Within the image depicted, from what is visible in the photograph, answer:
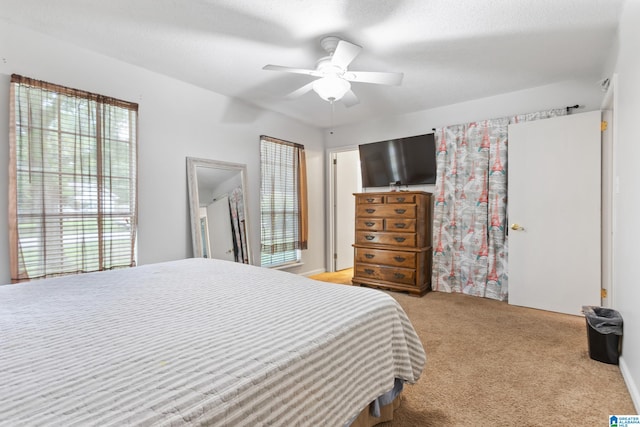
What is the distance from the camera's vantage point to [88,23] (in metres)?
2.27

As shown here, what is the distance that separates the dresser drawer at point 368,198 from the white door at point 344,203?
32.9 inches

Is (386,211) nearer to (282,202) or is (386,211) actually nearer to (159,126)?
(282,202)

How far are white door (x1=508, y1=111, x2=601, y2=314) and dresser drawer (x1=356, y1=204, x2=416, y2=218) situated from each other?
1068 mm

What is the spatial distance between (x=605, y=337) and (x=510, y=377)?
766 mm

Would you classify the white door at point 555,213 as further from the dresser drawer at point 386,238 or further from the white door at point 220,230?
the white door at point 220,230

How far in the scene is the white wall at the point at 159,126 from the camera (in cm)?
231

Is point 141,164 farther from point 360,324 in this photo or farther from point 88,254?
point 360,324

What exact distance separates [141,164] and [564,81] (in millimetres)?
4360

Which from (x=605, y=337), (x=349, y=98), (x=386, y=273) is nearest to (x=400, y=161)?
(x=386, y=273)

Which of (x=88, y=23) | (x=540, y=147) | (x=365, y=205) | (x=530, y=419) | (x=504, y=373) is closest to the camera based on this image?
(x=530, y=419)

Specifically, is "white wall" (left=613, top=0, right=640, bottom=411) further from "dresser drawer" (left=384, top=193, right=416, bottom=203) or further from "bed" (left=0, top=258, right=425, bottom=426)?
"dresser drawer" (left=384, top=193, right=416, bottom=203)

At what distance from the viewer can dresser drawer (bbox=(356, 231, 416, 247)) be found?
3.87 meters

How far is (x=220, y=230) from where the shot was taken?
3.61 meters

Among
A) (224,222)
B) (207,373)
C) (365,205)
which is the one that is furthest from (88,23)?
(365,205)
